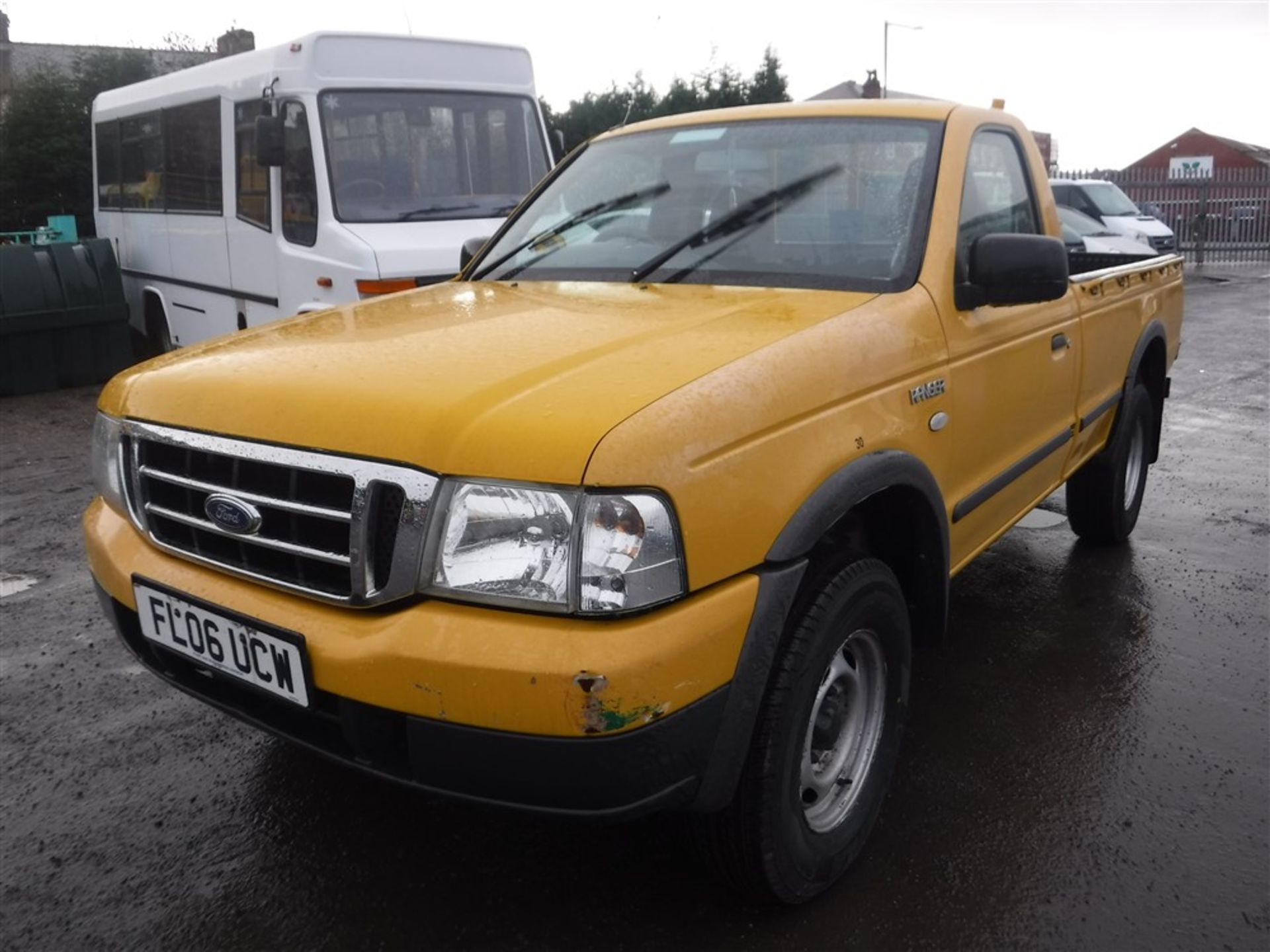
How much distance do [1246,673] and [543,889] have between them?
2605 millimetres

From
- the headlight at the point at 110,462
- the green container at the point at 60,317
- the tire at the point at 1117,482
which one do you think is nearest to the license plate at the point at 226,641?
the headlight at the point at 110,462

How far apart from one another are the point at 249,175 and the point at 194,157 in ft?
4.38

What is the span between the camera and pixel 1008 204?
148 inches

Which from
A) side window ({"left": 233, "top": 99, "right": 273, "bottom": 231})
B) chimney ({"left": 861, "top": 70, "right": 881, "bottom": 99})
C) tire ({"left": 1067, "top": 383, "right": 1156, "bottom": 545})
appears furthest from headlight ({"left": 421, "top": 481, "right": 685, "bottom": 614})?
chimney ({"left": 861, "top": 70, "right": 881, "bottom": 99})

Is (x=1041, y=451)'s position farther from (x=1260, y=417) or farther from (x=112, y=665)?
(x=1260, y=417)

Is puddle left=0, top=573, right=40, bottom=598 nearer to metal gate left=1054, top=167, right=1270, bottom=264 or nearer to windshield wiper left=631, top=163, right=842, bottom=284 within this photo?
windshield wiper left=631, top=163, right=842, bottom=284

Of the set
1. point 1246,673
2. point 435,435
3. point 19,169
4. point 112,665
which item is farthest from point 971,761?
point 19,169

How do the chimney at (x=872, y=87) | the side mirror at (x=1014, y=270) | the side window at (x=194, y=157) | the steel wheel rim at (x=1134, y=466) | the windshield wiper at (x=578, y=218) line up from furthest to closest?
the chimney at (x=872, y=87) < the side window at (x=194, y=157) < the steel wheel rim at (x=1134, y=466) < the windshield wiper at (x=578, y=218) < the side mirror at (x=1014, y=270)

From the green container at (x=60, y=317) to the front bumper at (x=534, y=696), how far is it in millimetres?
9261

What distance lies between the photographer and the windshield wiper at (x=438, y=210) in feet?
26.1

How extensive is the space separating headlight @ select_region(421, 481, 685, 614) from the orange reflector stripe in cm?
561

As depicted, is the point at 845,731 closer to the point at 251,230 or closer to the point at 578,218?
the point at 578,218

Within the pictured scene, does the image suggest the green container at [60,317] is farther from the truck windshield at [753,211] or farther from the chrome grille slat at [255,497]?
the chrome grille slat at [255,497]

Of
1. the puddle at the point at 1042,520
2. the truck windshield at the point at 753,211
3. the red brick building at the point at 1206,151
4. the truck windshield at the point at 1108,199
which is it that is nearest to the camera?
the truck windshield at the point at 753,211
